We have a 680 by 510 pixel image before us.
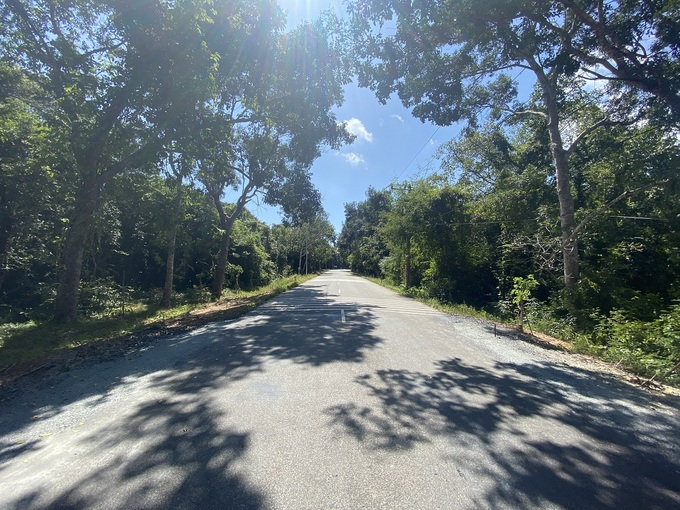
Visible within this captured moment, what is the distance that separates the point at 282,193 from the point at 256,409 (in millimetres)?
17025

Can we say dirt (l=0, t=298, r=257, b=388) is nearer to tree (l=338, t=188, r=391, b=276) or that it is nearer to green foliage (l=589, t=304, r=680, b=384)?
green foliage (l=589, t=304, r=680, b=384)

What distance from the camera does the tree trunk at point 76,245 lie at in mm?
10141

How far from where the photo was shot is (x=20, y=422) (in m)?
3.89

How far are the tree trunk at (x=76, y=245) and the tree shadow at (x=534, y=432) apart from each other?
986 cm

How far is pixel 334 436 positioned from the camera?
3.45m

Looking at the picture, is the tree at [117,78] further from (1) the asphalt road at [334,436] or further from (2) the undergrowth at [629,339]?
(2) the undergrowth at [629,339]

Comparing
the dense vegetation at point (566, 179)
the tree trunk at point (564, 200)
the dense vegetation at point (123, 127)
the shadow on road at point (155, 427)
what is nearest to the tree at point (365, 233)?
the dense vegetation at point (566, 179)

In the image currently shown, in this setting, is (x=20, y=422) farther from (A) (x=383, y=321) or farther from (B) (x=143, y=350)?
(A) (x=383, y=321)

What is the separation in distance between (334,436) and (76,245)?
10753 mm

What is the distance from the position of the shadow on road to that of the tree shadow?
51.8 inches

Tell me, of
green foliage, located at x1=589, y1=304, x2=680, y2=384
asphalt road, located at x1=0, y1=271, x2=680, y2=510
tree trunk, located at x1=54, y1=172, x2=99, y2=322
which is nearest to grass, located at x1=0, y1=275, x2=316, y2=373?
tree trunk, located at x1=54, y1=172, x2=99, y2=322

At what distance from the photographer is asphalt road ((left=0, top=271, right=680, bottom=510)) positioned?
2.61m

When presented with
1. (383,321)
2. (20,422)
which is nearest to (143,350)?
(20,422)

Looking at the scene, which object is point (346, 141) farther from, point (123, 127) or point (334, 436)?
point (334, 436)
